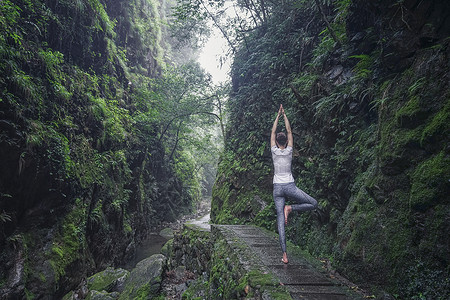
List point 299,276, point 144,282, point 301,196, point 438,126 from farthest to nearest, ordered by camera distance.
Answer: point 144,282 → point 301,196 → point 299,276 → point 438,126

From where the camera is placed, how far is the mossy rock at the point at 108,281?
23.3 ft

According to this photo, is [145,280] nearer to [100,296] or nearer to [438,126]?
[100,296]

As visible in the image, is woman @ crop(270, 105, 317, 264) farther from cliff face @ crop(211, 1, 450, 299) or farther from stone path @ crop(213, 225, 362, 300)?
cliff face @ crop(211, 1, 450, 299)

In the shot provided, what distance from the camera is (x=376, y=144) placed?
11.9 feet

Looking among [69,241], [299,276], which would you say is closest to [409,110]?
[299,276]

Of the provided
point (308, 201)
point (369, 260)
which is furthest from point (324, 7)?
point (369, 260)

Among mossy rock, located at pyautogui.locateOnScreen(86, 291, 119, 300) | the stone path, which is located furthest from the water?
the stone path

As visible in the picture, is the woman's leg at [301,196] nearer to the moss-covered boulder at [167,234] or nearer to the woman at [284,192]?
the woman at [284,192]

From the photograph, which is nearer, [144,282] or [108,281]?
[144,282]

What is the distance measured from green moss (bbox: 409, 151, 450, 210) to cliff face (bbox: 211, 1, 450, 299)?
1cm

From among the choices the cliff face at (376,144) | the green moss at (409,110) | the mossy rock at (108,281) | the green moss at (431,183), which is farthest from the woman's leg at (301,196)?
the mossy rock at (108,281)

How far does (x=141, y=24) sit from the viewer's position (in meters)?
17.7

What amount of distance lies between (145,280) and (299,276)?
5417 millimetres

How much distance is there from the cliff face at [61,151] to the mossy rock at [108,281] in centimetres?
51
